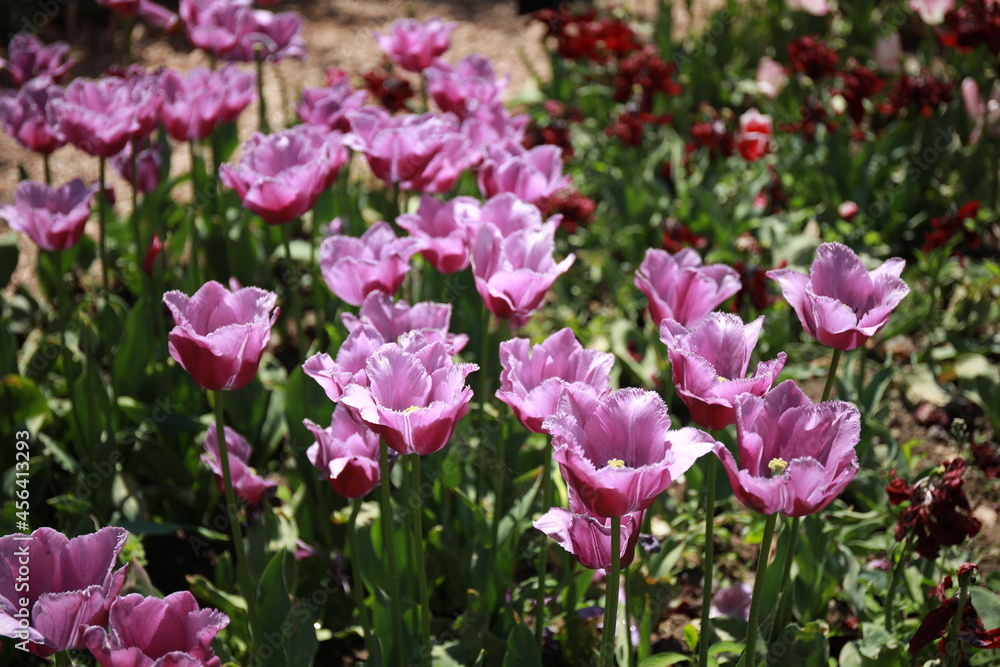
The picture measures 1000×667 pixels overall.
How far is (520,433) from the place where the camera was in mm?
2531

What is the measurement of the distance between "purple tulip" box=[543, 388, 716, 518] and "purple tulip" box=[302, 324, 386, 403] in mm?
375

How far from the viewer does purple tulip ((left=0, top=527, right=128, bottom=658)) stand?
4.23 ft

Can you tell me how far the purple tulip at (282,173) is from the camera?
7.09 feet

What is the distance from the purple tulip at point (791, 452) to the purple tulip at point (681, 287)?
1.50 ft

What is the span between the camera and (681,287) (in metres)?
1.86

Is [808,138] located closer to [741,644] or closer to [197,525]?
[741,644]

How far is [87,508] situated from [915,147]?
3.32 meters

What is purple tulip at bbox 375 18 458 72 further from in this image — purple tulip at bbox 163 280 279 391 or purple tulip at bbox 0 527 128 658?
purple tulip at bbox 0 527 128 658

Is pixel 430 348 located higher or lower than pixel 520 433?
higher

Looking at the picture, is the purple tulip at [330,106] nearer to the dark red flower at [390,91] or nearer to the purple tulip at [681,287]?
the dark red flower at [390,91]

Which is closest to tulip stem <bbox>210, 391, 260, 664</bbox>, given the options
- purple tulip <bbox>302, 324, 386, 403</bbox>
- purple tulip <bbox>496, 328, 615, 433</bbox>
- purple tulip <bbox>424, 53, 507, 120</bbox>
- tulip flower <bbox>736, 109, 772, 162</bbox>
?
purple tulip <bbox>302, 324, 386, 403</bbox>

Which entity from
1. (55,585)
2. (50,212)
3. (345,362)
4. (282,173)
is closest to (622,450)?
(345,362)

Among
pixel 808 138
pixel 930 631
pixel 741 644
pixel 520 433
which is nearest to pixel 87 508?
pixel 520 433

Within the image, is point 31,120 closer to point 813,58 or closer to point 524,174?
point 524,174
